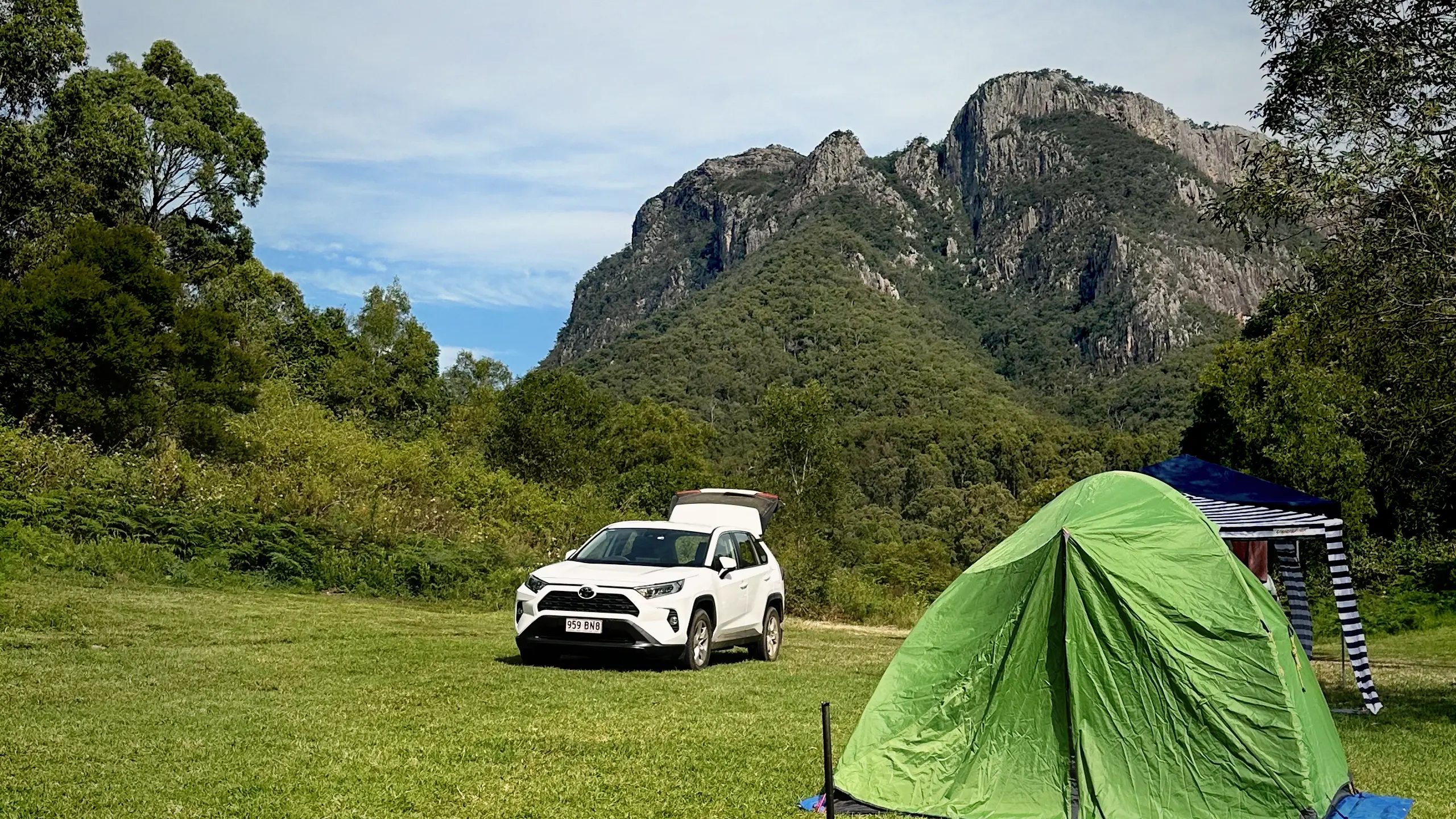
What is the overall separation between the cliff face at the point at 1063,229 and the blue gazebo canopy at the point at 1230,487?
125319 mm

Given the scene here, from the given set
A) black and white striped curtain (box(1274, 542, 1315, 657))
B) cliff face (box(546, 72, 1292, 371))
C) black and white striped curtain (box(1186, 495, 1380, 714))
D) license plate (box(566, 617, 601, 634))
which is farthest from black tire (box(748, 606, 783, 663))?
cliff face (box(546, 72, 1292, 371))

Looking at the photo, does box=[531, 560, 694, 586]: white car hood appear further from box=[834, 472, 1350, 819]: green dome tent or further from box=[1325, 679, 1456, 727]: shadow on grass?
box=[1325, 679, 1456, 727]: shadow on grass

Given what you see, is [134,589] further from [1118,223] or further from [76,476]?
[1118,223]

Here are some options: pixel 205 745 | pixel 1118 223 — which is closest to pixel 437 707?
pixel 205 745

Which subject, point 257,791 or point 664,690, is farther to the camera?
point 664,690

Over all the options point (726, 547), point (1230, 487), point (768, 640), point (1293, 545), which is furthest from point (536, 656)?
point (1293, 545)

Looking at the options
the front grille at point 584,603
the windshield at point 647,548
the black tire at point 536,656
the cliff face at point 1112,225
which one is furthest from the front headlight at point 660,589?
the cliff face at point 1112,225

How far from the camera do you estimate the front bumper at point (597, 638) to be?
1263 centimetres

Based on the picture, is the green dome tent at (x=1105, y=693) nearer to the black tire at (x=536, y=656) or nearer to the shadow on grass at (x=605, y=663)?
the shadow on grass at (x=605, y=663)

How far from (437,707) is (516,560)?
1400 cm

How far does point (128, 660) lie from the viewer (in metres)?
11.6

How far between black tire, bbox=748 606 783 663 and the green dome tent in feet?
24.6

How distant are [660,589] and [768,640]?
2.84 m

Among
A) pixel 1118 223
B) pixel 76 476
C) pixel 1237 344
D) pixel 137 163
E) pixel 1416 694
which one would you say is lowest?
pixel 1416 694
